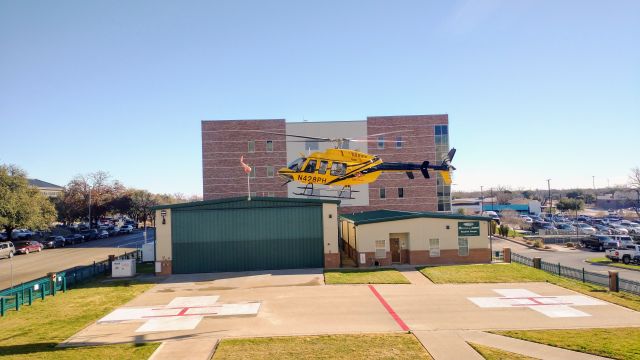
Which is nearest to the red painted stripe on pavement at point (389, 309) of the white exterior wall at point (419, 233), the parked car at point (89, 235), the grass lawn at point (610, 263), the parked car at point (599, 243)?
the white exterior wall at point (419, 233)

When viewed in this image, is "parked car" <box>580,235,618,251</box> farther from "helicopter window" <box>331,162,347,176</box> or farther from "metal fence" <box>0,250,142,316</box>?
"metal fence" <box>0,250,142,316</box>

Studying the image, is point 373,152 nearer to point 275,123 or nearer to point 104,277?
point 275,123

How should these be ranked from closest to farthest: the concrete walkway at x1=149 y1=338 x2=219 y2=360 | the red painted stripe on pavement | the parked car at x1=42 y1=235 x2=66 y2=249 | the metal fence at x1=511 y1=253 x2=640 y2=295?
the concrete walkway at x1=149 y1=338 x2=219 y2=360
the red painted stripe on pavement
the metal fence at x1=511 y1=253 x2=640 y2=295
the parked car at x1=42 y1=235 x2=66 y2=249

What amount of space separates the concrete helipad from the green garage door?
4543 millimetres

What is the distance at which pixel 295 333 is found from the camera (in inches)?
650

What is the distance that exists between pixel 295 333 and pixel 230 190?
40.8m

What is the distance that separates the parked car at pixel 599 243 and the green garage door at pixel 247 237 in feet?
98.9

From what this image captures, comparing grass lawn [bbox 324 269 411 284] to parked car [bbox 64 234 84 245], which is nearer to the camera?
grass lawn [bbox 324 269 411 284]

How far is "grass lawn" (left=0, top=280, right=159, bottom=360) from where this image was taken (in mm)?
14727

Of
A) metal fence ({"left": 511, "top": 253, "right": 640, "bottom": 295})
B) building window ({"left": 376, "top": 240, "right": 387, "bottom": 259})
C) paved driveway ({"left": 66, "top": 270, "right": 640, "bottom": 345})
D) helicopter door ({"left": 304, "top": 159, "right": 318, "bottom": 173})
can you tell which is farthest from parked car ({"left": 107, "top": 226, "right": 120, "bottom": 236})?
metal fence ({"left": 511, "top": 253, "right": 640, "bottom": 295})

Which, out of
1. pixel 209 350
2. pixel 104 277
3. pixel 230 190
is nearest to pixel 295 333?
pixel 209 350

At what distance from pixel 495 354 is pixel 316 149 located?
141 feet

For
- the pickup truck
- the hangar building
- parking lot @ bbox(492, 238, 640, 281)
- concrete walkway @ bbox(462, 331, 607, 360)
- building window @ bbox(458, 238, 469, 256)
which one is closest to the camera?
concrete walkway @ bbox(462, 331, 607, 360)

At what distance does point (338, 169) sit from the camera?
1038 inches
